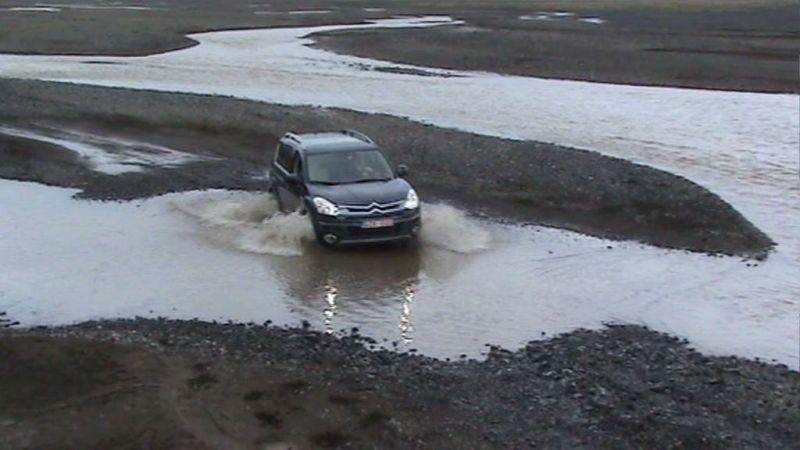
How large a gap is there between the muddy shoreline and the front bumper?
13.5 ft

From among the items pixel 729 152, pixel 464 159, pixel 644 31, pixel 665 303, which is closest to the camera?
pixel 665 303

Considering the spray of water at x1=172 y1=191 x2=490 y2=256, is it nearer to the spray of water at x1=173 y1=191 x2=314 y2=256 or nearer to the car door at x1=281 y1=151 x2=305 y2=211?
the spray of water at x1=173 y1=191 x2=314 y2=256

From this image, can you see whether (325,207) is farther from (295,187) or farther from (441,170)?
(441,170)

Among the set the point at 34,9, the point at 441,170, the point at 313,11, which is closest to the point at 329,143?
the point at 441,170

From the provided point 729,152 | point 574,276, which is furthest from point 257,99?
point 574,276

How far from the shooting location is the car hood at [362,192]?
17977mm

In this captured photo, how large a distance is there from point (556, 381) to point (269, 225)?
8973 millimetres

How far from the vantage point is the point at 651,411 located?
11.2 meters

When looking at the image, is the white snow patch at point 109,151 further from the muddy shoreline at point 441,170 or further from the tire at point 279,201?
the tire at point 279,201

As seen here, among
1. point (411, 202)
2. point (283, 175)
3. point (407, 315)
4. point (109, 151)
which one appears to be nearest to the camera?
point (407, 315)

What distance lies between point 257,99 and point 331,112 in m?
5.20

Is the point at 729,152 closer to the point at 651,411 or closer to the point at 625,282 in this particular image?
the point at 625,282

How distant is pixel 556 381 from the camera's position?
12164 millimetres

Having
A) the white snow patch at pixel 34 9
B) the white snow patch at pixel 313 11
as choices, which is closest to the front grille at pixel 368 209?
→ the white snow patch at pixel 313 11
